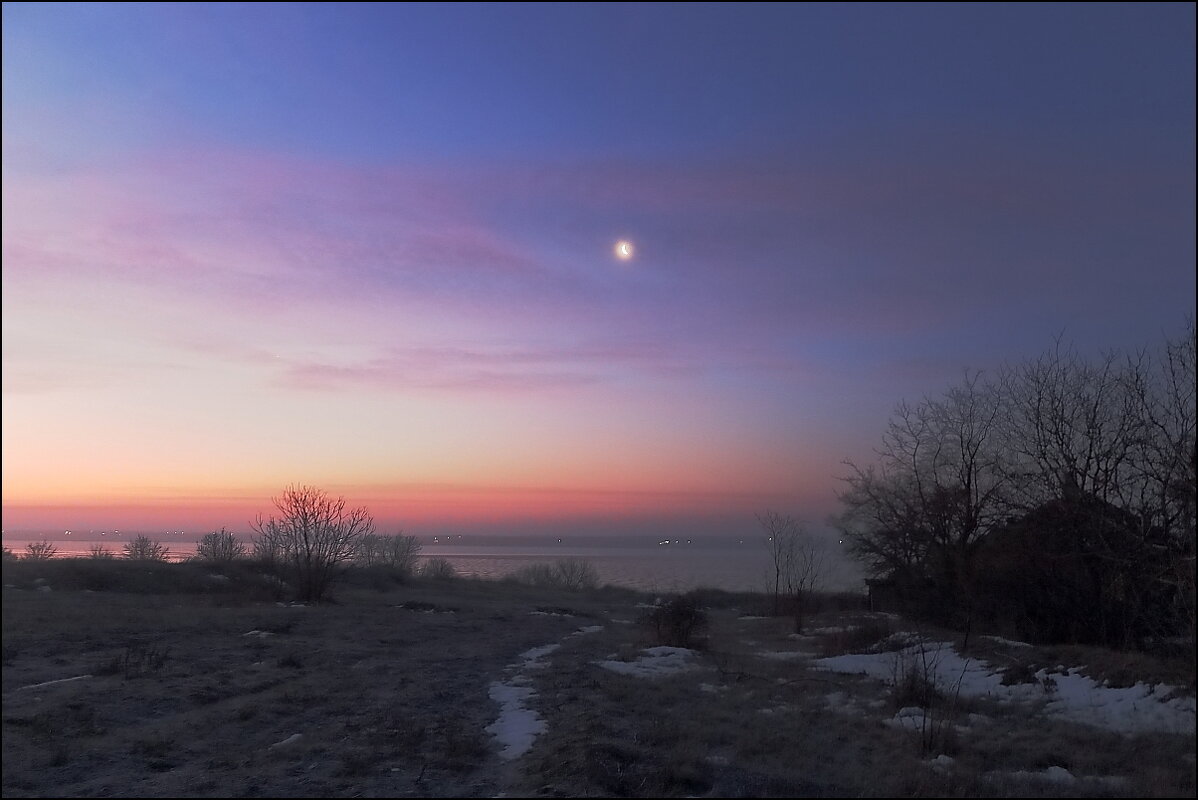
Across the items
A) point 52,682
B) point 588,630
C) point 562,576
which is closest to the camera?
point 52,682

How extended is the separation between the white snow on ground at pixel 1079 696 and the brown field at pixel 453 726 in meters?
0.48

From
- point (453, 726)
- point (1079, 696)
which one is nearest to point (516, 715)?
point (453, 726)

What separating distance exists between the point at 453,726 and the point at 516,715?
1569 millimetres

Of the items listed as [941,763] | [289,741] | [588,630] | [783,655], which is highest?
[941,763]

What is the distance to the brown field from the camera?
8.49 meters

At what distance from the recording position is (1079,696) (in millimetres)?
14141

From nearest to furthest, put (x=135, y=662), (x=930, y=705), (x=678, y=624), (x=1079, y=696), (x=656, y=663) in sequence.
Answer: (x=930, y=705), (x=1079, y=696), (x=135, y=662), (x=656, y=663), (x=678, y=624)

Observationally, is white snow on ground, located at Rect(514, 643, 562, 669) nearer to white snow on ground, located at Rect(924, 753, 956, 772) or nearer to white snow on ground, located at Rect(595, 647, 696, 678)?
white snow on ground, located at Rect(595, 647, 696, 678)

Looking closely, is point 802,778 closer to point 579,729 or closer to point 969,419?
point 579,729

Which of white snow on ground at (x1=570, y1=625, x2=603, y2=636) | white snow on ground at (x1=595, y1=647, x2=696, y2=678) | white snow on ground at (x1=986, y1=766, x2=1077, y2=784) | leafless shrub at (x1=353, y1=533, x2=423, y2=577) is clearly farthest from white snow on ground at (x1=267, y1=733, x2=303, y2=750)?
leafless shrub at (x1=353, y1=533, x2=423, y2=577)

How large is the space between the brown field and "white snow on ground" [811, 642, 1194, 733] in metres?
0.48

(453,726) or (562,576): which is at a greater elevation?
(453,726)

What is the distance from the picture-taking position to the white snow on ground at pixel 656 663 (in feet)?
63.0

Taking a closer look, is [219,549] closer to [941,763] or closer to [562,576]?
[941,763]
